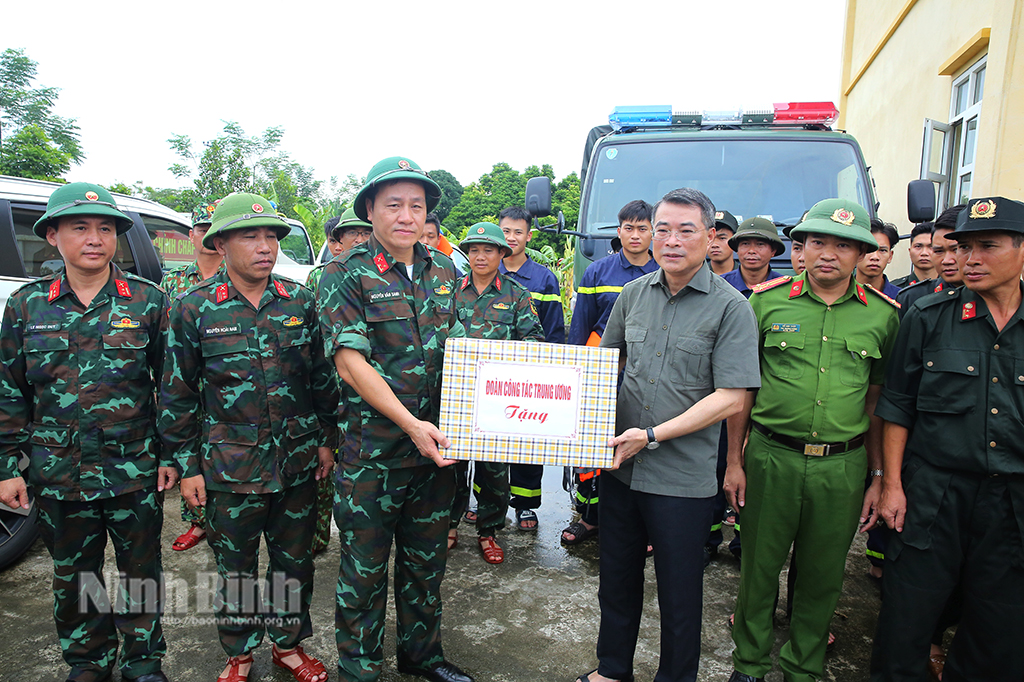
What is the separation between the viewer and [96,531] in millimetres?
2760

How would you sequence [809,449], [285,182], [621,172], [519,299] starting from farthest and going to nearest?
[285,182] → [621,172] → [519,299] → [809,449]

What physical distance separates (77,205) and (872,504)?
3.71 m

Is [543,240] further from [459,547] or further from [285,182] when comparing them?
[459,547]

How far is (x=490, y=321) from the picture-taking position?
4.12m

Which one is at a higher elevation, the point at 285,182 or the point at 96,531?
the point at 285,182

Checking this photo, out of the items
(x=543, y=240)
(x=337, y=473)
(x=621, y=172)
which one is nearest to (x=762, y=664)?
(x=337, y=473)

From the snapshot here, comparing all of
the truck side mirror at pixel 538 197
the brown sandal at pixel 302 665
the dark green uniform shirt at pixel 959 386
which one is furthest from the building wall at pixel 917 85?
the brown sandal at pixel 302 665

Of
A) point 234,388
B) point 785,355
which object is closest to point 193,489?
point 234,388

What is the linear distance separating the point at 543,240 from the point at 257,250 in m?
25.9

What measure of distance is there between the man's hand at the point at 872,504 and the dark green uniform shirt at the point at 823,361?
0.26 m

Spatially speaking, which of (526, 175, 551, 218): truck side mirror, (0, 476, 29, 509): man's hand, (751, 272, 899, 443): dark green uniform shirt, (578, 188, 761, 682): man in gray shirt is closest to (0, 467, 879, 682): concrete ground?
(578, 188, 761, 682): man in gray shirt

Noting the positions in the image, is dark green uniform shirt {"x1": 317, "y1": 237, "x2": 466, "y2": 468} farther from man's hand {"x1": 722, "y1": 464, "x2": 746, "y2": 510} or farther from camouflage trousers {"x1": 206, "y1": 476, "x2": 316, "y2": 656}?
man's hand {"x1": 722, "y1": 464, "x2": 746, "y2": 510}

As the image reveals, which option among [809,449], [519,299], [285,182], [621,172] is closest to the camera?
[809,449]

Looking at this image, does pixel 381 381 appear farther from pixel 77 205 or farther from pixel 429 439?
pixel 77 205
